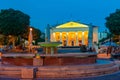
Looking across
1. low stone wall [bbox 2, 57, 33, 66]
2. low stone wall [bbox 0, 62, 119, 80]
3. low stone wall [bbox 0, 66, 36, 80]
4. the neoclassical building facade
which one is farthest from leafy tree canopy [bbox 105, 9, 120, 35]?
the neoclassical building facade

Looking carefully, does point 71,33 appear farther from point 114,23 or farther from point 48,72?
point 48,72

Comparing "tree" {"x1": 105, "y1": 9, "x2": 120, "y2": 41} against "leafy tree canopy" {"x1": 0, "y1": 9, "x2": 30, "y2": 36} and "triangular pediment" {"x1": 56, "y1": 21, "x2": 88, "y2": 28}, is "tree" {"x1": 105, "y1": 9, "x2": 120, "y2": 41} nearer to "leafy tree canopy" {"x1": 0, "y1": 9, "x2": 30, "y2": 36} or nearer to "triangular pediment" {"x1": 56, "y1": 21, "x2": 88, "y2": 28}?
"leafy tree canopy" {"x1": 0, "y1": 9, "x2": 30, "y2": 36}

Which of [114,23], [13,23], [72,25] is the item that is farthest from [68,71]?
[72,25]

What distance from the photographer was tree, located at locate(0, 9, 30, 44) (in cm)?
6253

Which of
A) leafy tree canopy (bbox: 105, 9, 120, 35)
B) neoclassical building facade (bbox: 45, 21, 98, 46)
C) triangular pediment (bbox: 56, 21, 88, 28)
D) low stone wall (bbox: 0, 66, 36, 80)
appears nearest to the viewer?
low stone wall (bbox: 0, 66, 36, 80)

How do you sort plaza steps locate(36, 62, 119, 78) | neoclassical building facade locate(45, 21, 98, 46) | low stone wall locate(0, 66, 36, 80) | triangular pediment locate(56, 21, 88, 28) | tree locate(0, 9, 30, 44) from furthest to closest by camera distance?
triangular pediment locate(56, 21, 88, 28), neoclassical building facade locate(45, 21, 98, 46), tree locate(0, 9, 30, 44), plaza steps locate(36, 62, 119, 78), low stone wall locate(0, 66, 36, 80)

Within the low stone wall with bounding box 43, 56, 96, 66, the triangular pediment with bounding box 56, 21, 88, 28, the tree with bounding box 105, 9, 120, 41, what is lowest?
the low stone wall with bounding box 43, 56, 96, 66

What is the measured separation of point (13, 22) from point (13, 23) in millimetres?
363

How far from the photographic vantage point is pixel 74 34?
116625 mm

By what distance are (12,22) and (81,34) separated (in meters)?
56.2

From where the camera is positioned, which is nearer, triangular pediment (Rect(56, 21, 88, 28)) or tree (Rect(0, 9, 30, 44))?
tree (Rect(0, 9, 30, 44))

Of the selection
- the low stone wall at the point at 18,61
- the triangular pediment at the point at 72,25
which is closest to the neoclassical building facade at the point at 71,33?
the triangular pediment at the point at 72,25

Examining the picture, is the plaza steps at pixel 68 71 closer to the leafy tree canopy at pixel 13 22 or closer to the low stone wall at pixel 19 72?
the low stone wall at pixel 19 72

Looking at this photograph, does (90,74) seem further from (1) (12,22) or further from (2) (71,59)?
(1) (12,22)
